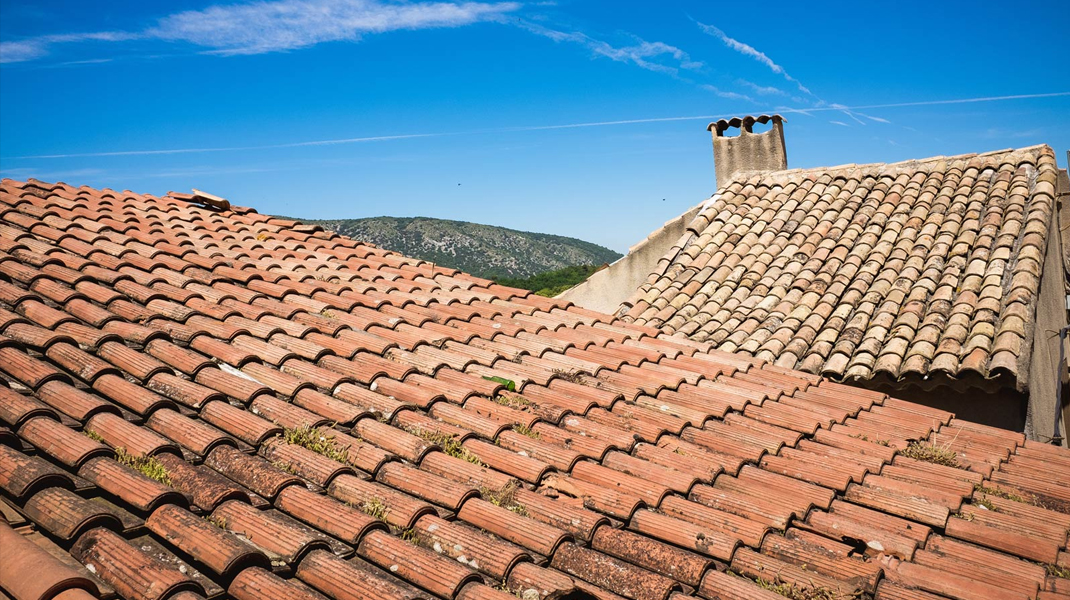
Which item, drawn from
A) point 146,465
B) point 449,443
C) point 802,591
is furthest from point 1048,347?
point 146,465

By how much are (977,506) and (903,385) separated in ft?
13.4

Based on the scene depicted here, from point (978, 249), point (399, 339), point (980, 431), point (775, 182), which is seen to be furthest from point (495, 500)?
point (775, 182)

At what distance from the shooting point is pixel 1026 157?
10.9m

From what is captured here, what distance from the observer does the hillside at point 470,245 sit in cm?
7271

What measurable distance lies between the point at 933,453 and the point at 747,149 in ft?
33.3

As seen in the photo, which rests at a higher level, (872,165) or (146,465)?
(872,165)

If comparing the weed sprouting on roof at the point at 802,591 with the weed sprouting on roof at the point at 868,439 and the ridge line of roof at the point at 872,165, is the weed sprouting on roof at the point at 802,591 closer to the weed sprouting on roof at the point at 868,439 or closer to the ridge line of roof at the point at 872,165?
the weed sprouting on roof at the point at 868,439

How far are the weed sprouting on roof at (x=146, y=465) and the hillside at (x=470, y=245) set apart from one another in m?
65.7

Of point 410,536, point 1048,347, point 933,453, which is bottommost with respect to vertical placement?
point 410,536

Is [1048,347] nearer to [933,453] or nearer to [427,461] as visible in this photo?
[933,453]

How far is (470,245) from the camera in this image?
251 ft

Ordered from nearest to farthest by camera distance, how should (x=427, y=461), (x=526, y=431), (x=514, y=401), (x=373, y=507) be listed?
(x=373, y=507) < (x=427, y=461) < (x=526, y=431) < (x=514, y=401)

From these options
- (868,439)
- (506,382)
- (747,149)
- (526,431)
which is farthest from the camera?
(747,149)

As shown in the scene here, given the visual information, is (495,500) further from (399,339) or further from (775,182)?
(775,182)
